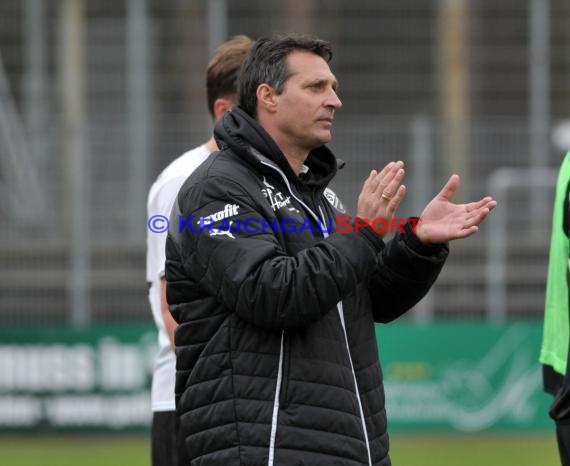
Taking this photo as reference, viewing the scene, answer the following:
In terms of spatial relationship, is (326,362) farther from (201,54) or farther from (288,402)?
(201,54)

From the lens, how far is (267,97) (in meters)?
4.39

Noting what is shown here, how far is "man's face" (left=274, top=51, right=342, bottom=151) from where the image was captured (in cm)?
436

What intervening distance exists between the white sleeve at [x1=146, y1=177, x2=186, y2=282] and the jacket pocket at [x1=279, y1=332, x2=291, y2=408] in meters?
1.42

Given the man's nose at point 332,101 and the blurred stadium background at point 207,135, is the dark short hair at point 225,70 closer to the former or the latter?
the man's nose at point 332,101

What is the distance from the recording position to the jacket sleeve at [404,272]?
176 inches

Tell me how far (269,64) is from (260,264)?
0.76 metres

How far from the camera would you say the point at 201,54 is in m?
16.4

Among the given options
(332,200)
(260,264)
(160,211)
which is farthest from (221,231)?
(160,211)

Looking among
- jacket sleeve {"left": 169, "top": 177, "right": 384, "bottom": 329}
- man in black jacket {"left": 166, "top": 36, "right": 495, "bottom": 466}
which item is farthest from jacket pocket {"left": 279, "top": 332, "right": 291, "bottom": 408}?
jacket sleeve {"left": 169, "top": 177, "right": 384, "bottom": 329}

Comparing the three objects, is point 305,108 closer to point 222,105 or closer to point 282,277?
point 282,277

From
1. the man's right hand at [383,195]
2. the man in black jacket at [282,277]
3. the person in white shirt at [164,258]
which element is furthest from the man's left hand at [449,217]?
the person in white shirt at [164,258]

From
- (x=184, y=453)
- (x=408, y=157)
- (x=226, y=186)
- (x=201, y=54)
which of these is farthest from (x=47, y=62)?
(x=226, y=186)

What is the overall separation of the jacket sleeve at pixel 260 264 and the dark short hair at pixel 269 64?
1.26ft

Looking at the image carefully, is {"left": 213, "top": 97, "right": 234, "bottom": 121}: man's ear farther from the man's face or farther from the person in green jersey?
the person in green jersey
